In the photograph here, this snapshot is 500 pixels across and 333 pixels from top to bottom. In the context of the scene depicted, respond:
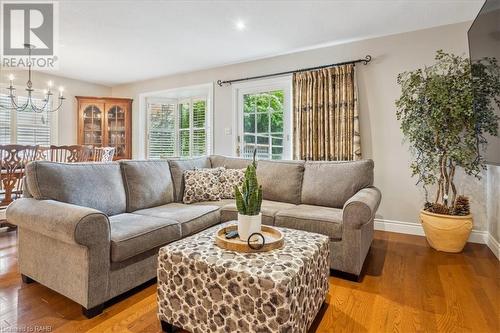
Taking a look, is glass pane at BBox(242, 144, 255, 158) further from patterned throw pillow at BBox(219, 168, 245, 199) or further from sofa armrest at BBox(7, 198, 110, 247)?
sofa armrest at BBox(7, 198, 110, 247)

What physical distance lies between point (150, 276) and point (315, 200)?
165 centimetres

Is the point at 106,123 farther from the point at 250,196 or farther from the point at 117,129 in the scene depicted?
the point at 250,196

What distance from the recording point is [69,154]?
3.57 metres

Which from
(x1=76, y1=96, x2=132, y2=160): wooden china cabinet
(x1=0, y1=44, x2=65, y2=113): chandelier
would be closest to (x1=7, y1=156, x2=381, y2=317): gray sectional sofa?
(x1=0, y1=44, x2=65, y2=113): chandelier

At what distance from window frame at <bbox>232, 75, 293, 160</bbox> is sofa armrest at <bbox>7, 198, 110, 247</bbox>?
2815 millimetres

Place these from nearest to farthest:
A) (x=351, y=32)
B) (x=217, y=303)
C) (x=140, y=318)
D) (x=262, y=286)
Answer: (x=262, y=286), (x=217, y=303), (x=140, y=318), (x=351, y=32)

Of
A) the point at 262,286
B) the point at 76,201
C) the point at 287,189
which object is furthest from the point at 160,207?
the point at 262,286

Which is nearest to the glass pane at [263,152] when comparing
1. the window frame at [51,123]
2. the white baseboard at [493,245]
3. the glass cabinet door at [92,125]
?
the white baseboard at [493,245]

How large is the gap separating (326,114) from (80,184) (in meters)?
2.83

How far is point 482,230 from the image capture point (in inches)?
113

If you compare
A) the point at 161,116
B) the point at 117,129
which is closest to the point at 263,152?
the point at 161,116

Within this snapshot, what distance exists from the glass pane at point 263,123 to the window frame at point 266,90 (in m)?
0.29

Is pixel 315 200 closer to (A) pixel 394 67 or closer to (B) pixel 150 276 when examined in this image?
(B) pixel 150 276

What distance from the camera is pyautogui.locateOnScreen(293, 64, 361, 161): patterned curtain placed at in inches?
131
